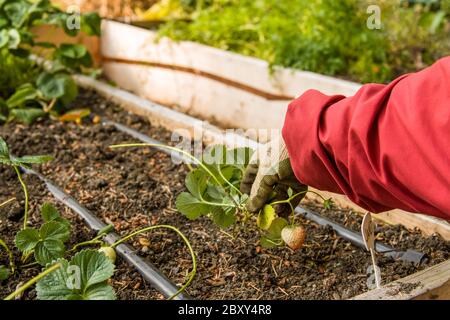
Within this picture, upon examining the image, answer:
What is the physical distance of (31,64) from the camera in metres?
2.89

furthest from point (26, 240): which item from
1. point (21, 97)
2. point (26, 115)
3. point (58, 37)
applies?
point (58, 37)

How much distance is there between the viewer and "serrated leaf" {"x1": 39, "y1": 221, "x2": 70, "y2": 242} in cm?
143

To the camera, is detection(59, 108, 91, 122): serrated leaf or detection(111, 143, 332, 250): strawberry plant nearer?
detection(111, 143, 332, 250): strawberry plant

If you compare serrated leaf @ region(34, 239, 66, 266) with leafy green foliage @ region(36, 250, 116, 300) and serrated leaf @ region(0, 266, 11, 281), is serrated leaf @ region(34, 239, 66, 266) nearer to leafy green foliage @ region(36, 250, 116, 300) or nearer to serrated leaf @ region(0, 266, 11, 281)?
serrated leaf @ region(0, 266, 11, 281)

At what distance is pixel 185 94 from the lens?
321 cm

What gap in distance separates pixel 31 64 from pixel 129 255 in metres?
1.62

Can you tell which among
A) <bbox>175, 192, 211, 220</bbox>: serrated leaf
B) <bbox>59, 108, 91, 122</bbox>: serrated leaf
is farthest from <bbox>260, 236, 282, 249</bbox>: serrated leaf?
<bbox>59, 108, 91, 122</bbox>: serrated leaf

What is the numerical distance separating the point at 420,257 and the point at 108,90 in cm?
181

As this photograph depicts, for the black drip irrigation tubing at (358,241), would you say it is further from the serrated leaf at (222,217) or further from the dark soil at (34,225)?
the dark soil at (34,225)

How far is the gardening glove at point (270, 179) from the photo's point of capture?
4.84ft

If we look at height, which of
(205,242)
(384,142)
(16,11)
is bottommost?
(205,242)

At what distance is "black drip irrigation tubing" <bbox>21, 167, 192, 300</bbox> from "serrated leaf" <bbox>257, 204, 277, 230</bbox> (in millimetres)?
254

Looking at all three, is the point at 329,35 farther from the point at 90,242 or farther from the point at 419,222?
the point at 90,242
